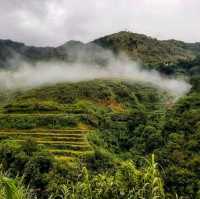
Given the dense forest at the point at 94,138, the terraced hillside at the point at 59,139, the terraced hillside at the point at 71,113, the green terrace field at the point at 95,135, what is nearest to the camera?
the dense forest at the point at 94,138

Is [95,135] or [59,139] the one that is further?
[95,135]

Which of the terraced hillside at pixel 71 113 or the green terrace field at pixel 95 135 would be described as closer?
the green terrace field at pixel 95 135

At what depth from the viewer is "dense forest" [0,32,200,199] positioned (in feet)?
200

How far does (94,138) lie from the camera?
86.2 meters

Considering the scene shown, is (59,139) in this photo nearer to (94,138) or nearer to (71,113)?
(94,138)

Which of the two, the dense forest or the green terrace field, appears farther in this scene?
the green terrace field

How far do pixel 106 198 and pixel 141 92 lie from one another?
414 feet

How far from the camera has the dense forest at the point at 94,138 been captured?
6081 cm

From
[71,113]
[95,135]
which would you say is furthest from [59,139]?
[71,113]

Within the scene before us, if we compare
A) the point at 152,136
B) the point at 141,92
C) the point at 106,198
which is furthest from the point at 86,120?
the point at 106,198

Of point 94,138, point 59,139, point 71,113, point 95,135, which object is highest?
point 71,113

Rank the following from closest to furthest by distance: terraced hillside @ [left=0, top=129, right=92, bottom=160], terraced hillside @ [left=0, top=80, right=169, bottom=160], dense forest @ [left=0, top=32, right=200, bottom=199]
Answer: dense forest @ [left=0, top=32, right=200, bottom=199] → terraced hillside @ [left=0, top=129, right=92, bottom=160] → terraced hillside @ [left=0, top=80, right=169, bottom=160]

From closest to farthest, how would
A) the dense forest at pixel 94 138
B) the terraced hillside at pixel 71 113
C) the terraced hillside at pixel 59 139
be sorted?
the dense forest at pixel 94 138
the terraced hillside at pixel 59 139
the terraced hillside at pixel 71 113

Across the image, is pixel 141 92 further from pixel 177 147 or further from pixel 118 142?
pixel 177 147
